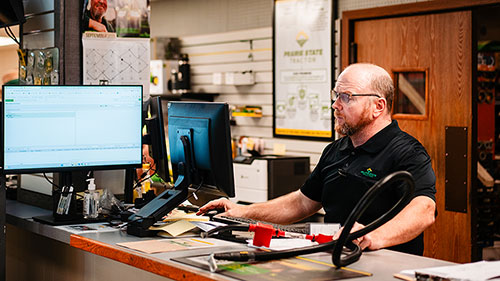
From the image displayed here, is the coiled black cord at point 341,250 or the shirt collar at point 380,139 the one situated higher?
the shirt collar at point 380,139

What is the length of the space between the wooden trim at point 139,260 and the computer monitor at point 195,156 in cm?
20

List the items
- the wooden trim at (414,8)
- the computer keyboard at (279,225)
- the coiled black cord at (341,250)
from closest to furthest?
1. the coiled black cord at (341,250)
2. the computer keyboard at (279,225)
3. the wooden trim at (414,8)

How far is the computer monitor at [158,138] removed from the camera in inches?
126

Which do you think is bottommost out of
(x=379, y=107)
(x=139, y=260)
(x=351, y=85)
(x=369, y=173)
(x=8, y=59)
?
(x=139, y=260)

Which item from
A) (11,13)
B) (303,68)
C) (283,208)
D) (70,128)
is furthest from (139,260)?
(303,68)

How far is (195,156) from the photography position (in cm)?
294

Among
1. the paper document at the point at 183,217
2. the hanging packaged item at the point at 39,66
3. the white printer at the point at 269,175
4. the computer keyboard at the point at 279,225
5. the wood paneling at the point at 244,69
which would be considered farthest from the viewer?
the wood paneling at the point at 244,69

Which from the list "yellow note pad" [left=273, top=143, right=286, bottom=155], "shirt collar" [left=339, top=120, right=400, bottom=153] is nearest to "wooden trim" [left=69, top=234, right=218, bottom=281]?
"shirt collar" [left=339, top=120, right=400, bottom=153]

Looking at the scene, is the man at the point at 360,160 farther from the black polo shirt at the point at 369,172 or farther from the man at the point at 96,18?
the man at the point at 96,18

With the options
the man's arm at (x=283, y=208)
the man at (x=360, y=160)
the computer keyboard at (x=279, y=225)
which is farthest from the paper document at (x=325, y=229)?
the man's arm at (x=283, y=208)

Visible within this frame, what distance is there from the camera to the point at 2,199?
319cm

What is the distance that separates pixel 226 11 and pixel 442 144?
9.76ft

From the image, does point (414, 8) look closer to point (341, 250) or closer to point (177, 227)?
point (177, 227)

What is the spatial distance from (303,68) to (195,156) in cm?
337
